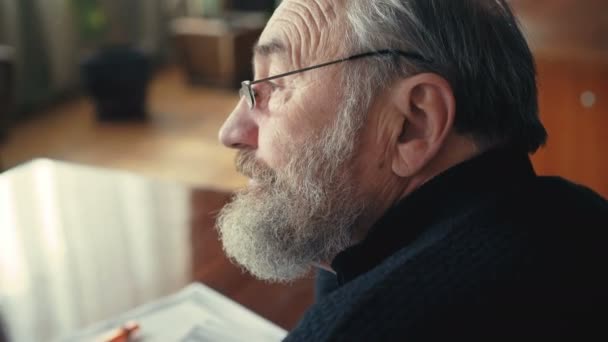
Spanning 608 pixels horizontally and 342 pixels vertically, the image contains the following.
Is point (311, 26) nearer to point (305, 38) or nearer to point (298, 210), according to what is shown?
point (305, 38)

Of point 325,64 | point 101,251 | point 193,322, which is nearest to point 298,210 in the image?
point 325,64

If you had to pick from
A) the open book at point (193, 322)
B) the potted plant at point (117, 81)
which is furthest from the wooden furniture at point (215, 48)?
the open book at point (193, 322)

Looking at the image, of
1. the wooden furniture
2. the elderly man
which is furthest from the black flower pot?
the elderly man

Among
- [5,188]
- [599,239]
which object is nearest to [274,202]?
[599,239]

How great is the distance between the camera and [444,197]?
2.35 feet

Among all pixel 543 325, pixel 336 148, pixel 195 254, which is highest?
pixel 336 148

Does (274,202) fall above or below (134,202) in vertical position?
above

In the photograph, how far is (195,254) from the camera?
1211 millimetres

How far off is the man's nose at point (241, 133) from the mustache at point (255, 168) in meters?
0.01

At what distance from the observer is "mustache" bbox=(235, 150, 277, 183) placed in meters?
0.86

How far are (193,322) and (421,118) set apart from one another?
50 centimetres

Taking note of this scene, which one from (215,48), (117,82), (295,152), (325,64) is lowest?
(117,82)

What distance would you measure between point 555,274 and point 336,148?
0.30 metres

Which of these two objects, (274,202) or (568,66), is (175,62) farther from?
(274,202)
